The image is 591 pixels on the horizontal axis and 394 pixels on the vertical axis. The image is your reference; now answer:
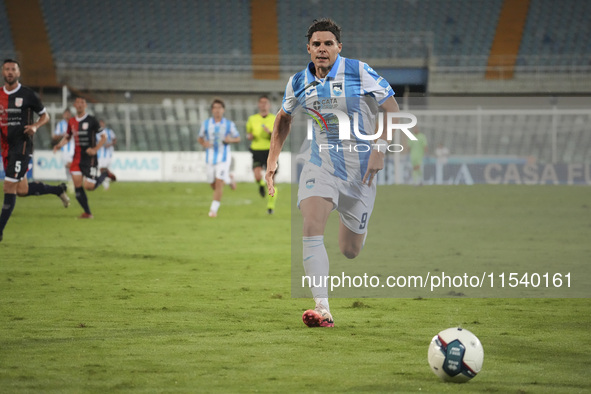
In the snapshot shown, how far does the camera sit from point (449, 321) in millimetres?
6387

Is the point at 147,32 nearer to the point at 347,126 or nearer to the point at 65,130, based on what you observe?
the point at 65,130

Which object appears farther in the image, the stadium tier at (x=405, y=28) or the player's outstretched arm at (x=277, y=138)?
the stadium tier at (x=405, y=28)

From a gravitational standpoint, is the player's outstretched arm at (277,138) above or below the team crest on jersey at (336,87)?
below

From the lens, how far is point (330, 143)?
640 cm

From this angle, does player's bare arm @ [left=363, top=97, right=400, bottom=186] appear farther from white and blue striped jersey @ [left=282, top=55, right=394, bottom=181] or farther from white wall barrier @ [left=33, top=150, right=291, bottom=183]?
white wall barrier @ [left=33, top=150, right=291, bottom=183]

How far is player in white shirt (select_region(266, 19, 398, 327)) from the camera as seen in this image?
20.2ft

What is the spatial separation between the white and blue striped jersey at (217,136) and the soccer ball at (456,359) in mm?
12693

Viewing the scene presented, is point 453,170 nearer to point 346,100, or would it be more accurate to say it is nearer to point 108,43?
point 108,43

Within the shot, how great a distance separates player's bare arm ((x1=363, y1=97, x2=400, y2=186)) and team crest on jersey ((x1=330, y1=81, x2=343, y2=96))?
0.32 meters

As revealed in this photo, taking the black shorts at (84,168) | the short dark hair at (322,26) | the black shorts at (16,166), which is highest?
the short dark hair at (322,26)

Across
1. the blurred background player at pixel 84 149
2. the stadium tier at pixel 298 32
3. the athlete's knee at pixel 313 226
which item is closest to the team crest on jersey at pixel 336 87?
the athlete's knee at pixel 313 226

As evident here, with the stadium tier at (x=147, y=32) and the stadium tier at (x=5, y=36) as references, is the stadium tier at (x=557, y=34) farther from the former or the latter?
the stadium tier at (x=5, y=36)

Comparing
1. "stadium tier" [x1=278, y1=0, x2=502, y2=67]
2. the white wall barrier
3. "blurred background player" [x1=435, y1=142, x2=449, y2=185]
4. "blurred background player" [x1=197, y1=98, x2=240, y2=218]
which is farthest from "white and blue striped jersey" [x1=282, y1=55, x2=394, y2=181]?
"stadium tier" [x1=278, y1=0, x2=502, y2=67]

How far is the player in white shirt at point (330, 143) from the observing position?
20.2 ft
